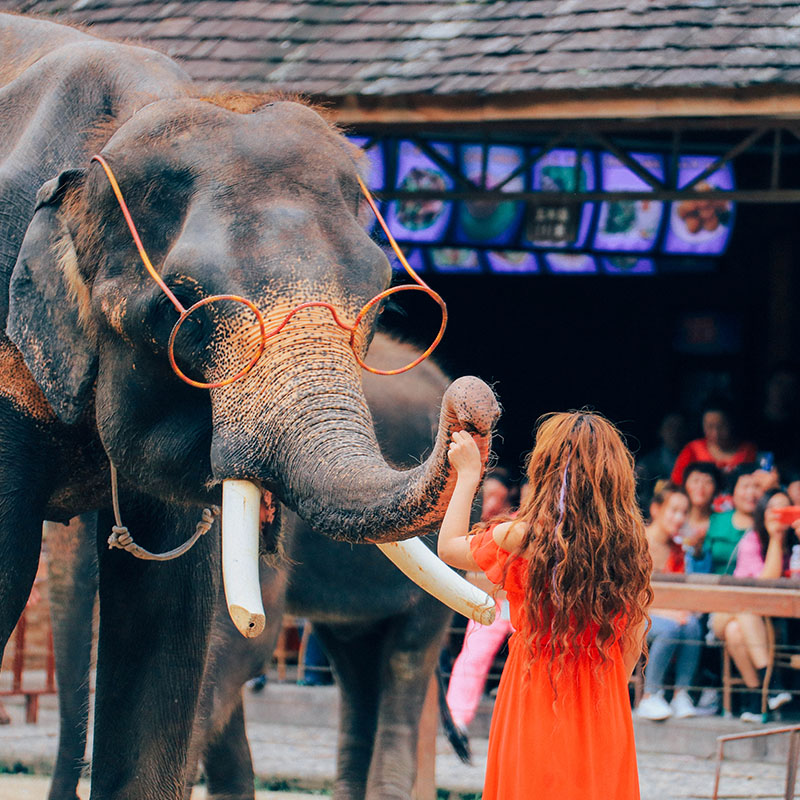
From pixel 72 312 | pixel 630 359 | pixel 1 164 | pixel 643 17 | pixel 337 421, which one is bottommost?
pixel 337 421

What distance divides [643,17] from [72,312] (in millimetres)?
5357

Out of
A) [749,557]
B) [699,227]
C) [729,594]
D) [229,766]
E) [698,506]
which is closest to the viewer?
[229,766]

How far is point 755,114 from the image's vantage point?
25.4ft

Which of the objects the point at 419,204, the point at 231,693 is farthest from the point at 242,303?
the point at 419,204

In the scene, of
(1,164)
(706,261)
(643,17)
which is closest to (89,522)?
(1,164)

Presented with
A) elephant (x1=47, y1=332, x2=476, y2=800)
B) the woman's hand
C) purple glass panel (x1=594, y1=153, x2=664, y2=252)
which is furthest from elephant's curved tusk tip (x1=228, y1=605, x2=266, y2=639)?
purple glass panel (x1=594, y1=153, x2=664, y2=252)

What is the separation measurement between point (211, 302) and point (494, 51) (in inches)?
206

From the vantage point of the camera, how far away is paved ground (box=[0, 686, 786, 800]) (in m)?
7.57

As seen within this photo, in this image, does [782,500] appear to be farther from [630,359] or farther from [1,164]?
[1,164]

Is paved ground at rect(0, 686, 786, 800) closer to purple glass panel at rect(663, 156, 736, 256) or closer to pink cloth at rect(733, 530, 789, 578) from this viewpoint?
pink cloth at rect(733, 530, 789, 578)

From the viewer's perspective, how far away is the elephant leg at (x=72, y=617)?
6.41m

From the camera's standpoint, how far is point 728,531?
8344 mm

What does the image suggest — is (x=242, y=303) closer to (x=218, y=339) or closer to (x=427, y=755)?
(x=218, y=339)

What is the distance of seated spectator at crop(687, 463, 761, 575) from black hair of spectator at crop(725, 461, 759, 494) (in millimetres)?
170
